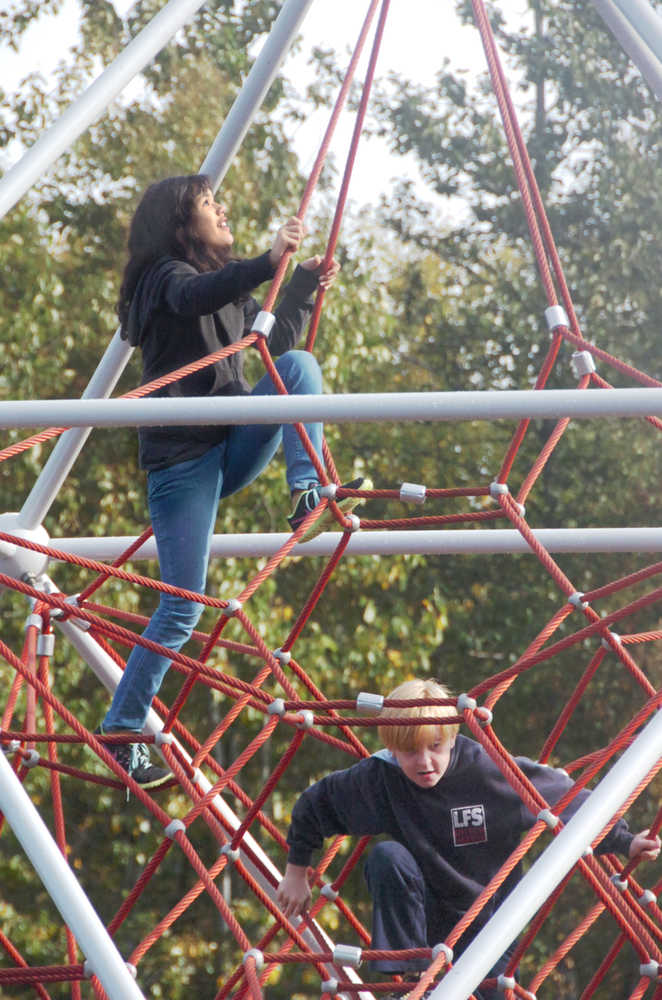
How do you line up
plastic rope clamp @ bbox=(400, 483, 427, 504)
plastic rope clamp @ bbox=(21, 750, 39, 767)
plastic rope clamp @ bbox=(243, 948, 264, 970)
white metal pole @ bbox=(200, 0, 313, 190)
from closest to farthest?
plastic rope clamp @ bbox=(243, 948, 264, 970) < plastic rope clamp @ bbox=(400, 483, 427, 504) < plastic rope clamp @ bbox=(21, 750, 39, 767) < white metal pole @ bbox=(200, 0, 313, 190)

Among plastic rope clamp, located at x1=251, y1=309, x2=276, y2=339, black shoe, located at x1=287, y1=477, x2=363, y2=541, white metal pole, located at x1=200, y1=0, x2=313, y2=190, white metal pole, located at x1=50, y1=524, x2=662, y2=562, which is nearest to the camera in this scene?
black shoe, located at x1=287, y1=477, x2=363, y2=541

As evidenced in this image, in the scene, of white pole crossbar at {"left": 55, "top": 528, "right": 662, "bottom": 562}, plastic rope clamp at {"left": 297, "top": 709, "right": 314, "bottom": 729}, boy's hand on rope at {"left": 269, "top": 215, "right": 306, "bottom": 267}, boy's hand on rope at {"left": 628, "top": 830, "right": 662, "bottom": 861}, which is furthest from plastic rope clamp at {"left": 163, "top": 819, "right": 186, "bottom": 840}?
boy's hand on rope at {"left": 269, "top": 215, "right": 306, "bottom": 267}

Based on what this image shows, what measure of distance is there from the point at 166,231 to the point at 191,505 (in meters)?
0.52

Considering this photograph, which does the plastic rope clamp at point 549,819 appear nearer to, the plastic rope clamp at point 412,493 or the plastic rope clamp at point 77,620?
the plastic rope clamp at point 412,493

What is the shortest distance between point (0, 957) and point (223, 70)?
5097 millimetres

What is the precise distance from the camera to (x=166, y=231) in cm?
254

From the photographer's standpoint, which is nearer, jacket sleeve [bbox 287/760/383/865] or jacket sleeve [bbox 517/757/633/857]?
jacket sleeve [bbox 517/757/633/857]

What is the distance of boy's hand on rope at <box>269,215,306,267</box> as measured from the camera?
2.31 meters

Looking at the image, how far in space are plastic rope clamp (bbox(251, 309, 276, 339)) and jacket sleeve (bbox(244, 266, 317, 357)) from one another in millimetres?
254

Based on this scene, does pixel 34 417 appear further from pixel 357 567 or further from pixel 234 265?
pixel 357 567

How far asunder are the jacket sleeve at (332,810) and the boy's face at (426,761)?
0.23 feet

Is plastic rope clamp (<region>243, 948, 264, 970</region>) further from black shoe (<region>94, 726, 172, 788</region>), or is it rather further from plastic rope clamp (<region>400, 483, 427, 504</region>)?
plastic rope clamp (<region>400, 483, 427, 504</region>)

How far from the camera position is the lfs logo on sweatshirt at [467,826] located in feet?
7.35

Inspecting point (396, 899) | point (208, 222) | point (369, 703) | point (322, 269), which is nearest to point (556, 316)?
point (322, 269)
